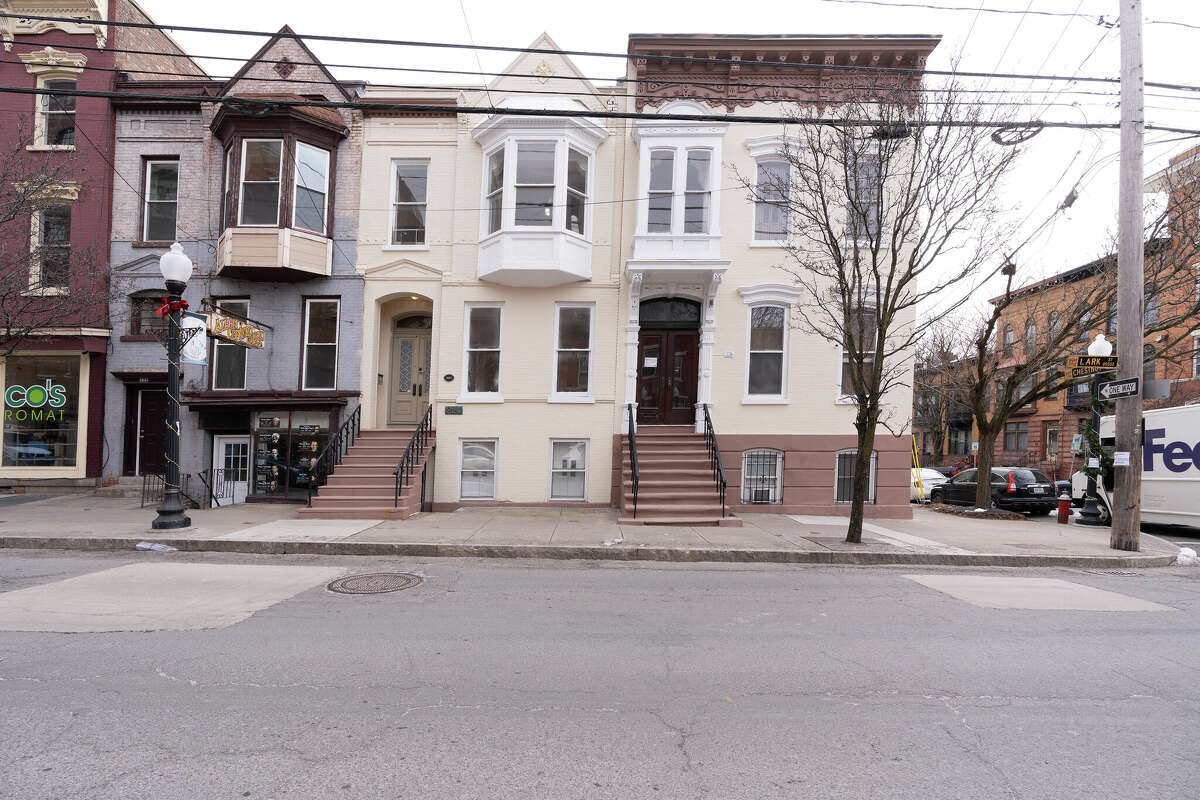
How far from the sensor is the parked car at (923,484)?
1886cm

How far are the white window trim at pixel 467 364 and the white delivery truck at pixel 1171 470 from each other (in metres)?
13.6

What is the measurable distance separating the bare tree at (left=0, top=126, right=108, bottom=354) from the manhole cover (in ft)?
31.4

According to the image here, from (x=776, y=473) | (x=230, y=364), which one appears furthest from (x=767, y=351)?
(x=230, y=364)

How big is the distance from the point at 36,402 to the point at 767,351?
16768 mm

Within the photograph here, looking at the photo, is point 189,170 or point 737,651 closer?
point 737,651

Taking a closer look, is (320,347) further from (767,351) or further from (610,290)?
(767,351)

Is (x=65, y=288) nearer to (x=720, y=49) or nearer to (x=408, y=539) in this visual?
(x=408, y=539)

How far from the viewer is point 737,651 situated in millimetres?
A: 4785

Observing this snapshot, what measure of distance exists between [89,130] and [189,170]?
2545 millimetres

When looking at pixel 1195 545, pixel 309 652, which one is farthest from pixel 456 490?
pixel 1195 545

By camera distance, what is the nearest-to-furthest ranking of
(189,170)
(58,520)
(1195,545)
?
(58,520) < (1195,545) < (189,170)

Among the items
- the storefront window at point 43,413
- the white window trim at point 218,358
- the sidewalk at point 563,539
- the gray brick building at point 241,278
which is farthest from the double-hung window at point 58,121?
the sidewalk at point 563,539

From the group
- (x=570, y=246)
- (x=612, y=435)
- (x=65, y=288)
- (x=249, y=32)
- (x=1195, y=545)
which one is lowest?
(x=1195, y=545)

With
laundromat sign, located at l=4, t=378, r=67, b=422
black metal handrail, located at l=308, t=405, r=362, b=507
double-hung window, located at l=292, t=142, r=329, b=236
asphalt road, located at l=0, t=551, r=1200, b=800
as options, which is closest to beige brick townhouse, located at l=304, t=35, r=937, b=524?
black metal handrail, located at l=308, t=405, r=362, b=507
